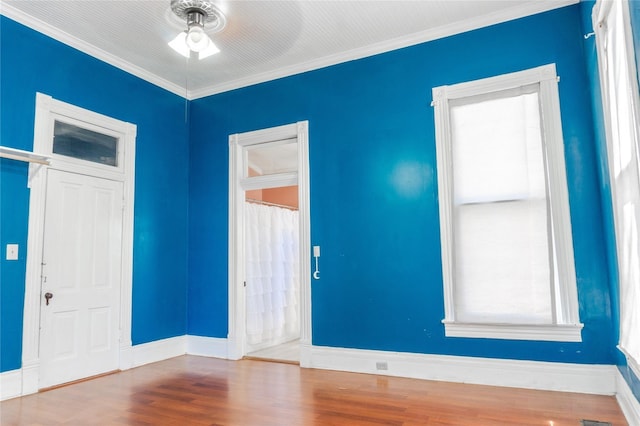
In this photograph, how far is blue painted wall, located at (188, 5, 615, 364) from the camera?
3.52 meters

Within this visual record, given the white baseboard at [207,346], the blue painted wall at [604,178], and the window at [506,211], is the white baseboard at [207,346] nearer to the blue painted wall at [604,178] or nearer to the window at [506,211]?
the window at [506,211]

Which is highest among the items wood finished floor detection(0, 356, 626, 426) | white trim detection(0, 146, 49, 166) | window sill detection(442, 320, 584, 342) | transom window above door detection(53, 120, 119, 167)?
transom window above door detection(53, 120, 119, 167)

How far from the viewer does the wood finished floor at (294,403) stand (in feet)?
9.71

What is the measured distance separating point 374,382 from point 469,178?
206cm

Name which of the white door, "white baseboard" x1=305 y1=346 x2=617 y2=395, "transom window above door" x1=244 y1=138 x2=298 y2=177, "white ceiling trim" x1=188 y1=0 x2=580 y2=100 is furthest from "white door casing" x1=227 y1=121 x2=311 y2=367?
the white door

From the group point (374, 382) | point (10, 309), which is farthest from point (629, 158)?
point (10, 309)

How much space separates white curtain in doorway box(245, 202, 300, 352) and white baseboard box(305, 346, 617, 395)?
128 centimetres

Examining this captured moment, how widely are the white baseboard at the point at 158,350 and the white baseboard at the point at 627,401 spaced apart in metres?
4.36

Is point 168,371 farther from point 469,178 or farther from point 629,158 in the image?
point 629,158

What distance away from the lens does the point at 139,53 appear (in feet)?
14.8

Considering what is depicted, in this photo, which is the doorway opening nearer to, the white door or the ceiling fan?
the white door

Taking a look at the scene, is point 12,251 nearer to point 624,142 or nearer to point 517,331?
point 517,331

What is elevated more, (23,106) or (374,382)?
(23,106)

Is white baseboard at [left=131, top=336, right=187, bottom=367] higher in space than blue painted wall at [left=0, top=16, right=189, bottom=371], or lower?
lower
